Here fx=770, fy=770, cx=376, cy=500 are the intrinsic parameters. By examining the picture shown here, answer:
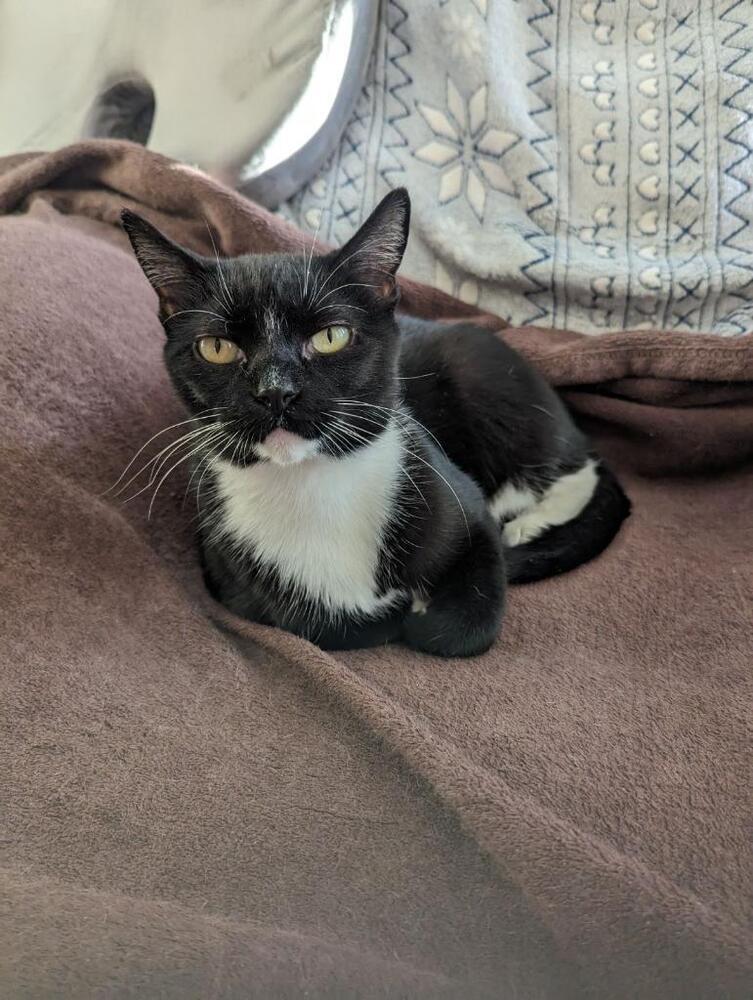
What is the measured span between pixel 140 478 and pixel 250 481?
22 cm

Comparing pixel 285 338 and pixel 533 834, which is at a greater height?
pixel 285 338

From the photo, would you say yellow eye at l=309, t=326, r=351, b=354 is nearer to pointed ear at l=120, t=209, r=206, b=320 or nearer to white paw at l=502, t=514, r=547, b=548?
pointed ear at l=120, t=209, r=206, b=320

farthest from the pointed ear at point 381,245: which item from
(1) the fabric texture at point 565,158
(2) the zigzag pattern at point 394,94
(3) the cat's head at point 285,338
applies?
(2) the zigzag pattern at point 394,94

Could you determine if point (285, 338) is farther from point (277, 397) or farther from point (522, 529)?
point (522, 529)

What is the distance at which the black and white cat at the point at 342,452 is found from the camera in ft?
2.64

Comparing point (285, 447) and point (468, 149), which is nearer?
point (285, 447)

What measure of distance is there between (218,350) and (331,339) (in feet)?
0.40

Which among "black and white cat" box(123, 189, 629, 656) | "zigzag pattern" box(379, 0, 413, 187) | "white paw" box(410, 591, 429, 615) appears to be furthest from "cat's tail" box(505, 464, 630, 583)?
"zigzag pattern" box(379, 0, 413, 187)

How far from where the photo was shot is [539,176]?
1.42 metres

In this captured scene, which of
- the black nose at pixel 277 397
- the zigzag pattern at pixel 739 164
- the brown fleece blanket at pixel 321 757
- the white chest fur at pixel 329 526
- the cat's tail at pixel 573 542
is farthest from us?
the zigzag pattern at pixel 739 164

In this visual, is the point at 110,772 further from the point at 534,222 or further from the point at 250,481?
the point at 534,222

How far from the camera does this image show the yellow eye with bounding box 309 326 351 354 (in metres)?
0.82

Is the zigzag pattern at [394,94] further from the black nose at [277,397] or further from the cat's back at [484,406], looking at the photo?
the black nose at [277,397]

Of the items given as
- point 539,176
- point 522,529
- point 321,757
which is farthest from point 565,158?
point 321,757
